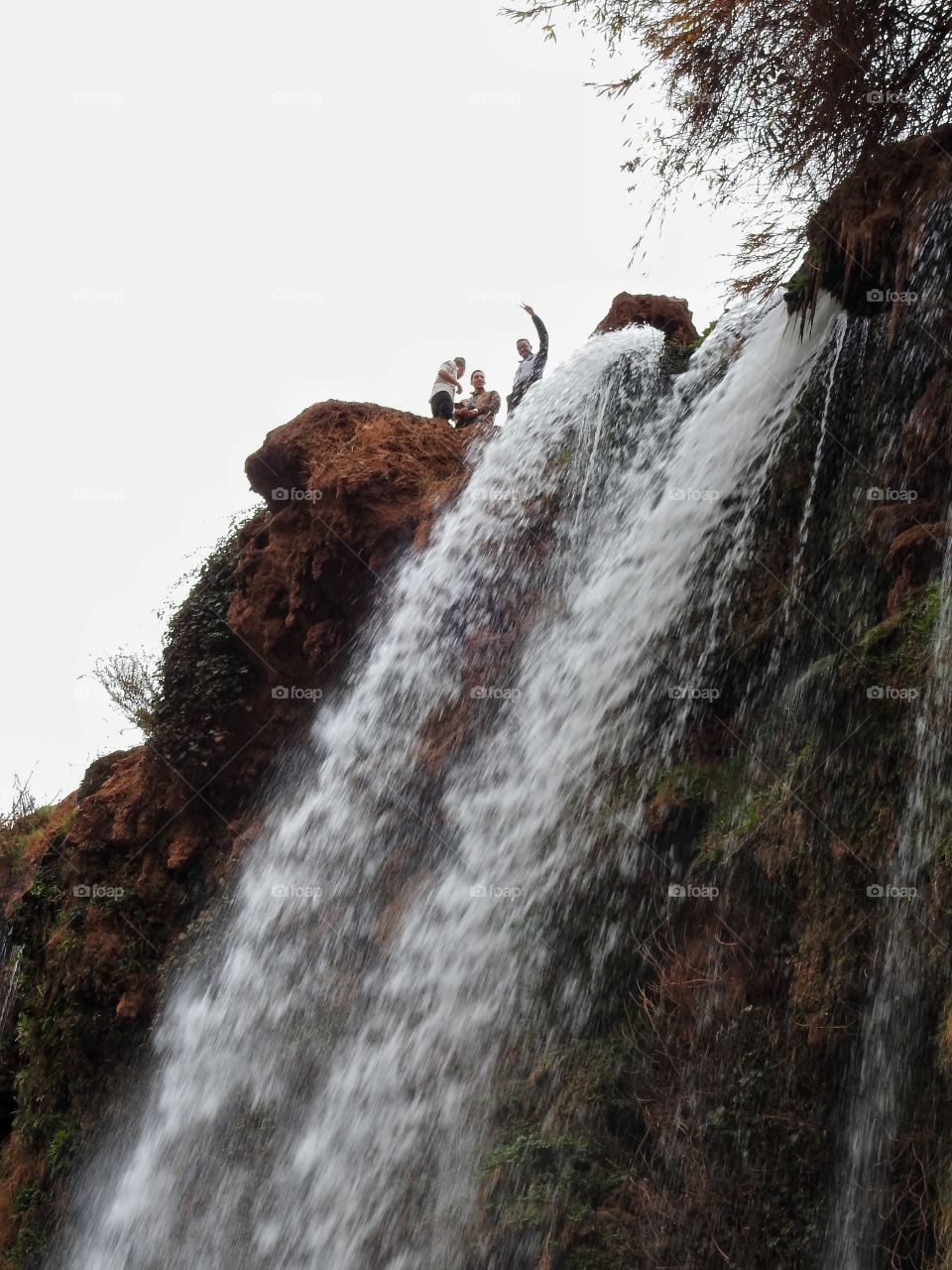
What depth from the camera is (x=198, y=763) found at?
11.2 meters

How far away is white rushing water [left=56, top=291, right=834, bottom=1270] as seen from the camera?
612 cm

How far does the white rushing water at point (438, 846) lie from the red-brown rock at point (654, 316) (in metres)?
1.16

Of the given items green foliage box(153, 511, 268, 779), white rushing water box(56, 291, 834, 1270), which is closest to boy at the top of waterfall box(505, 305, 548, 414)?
white rushing water box(56, 291, 834, 1270)

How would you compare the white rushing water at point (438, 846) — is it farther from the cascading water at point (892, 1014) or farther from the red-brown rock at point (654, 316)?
the cascading water at point (892, 1014)

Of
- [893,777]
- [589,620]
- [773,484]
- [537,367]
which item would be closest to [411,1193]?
[893,777]

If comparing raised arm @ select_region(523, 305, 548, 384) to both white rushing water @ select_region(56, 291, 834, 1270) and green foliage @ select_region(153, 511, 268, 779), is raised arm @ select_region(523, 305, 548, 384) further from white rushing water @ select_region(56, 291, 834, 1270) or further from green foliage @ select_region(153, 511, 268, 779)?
green foliage @ select_region(153, 511, 268, 779)

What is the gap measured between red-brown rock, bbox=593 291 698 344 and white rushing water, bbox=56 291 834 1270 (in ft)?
3.81

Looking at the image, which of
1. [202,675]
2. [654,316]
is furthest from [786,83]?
[202,675]

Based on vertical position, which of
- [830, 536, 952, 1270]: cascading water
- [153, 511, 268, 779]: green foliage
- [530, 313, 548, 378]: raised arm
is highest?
[530, 313, 548, 378]: raised arm

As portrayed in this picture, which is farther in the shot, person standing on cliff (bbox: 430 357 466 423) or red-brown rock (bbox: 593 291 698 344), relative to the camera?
person standing on cliff (bbox: 430 357 466 423)

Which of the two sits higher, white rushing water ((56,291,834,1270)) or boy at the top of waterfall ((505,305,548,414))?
boy at the top of waterfall ((505,305,548,414))

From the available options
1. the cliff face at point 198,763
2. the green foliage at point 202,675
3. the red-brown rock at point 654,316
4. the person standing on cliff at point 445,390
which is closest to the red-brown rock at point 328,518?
the cliff face at point 198,763

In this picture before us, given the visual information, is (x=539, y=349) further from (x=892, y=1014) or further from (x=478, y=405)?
(x=892, y=1014)

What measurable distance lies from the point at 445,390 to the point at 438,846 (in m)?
7.63
